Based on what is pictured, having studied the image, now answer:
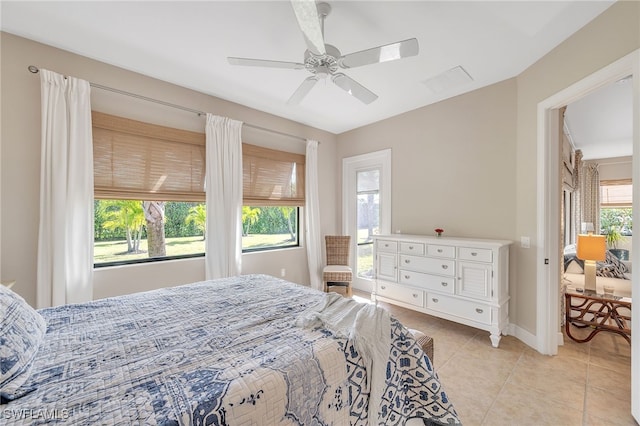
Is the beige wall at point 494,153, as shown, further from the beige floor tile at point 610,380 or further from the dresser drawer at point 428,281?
the dresser drawer at point 428,281

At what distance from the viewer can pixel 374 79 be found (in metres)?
2.94

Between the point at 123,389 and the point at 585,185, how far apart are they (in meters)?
8.75

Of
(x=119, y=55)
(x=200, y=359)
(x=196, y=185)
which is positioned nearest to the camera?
(x=200, y=359)

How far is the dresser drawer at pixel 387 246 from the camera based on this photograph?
349 cm

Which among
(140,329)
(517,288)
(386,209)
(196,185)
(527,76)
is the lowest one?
(517,288)

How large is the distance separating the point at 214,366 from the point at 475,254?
2.71m

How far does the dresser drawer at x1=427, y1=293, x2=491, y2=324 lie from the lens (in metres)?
2.74

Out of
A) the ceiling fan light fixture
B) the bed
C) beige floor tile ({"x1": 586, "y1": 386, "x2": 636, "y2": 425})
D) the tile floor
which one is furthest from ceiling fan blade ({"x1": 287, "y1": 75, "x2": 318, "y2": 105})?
beige floor tile ({"x1": 586, "y1": 386, "x2": 636, "y2": 425})

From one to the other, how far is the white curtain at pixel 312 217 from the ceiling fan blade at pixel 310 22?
2.61 m

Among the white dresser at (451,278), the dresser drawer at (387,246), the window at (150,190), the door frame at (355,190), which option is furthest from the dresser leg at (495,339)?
the window at (150,190)

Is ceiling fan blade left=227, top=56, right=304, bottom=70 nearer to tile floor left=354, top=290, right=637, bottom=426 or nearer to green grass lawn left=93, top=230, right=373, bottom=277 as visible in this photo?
→ green grass lawn left=93, top=230, right=373, bottom=277

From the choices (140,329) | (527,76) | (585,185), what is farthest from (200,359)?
(585,185)

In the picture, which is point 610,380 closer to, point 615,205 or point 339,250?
point 339,250

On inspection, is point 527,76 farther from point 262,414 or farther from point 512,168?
point 262,414
